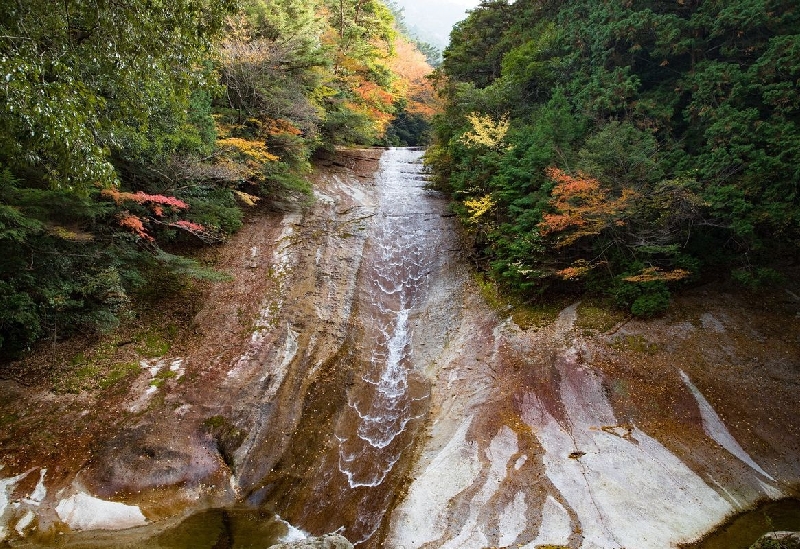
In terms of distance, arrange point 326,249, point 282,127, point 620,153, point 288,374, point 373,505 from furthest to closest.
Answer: point 282,127, point 326,249, point 620,153, point 288,374, point 373,505

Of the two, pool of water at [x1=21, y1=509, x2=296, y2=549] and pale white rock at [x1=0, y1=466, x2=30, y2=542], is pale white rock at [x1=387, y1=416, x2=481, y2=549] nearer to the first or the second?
pool of water at [x1=21, y1=509, x2=296, y2=549]

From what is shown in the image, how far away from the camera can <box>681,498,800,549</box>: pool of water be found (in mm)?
6449

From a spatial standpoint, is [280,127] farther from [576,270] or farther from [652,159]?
[652,159]

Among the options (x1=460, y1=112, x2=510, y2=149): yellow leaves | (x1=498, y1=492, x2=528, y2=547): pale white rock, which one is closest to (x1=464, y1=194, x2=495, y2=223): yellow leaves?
(x1=460, y1=112, x2=510, y2=149): yellow leaves

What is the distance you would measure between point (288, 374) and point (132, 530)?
168 inches

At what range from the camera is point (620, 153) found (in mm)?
11031

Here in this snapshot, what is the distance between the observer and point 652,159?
11.0m

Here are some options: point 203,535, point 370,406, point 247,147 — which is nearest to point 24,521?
point 203,535

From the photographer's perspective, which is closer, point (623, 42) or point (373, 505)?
point (373, 505)

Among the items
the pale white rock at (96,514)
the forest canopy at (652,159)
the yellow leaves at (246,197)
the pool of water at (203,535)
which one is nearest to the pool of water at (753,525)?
the forest canopy at (652,159)

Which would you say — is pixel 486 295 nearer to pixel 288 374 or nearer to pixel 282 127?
pixel 288 374

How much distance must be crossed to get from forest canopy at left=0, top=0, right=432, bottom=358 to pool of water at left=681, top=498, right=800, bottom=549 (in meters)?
10.7

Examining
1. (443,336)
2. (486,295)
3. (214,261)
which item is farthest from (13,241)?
(486,295)

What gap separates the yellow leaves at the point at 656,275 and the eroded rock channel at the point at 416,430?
1.11 m
